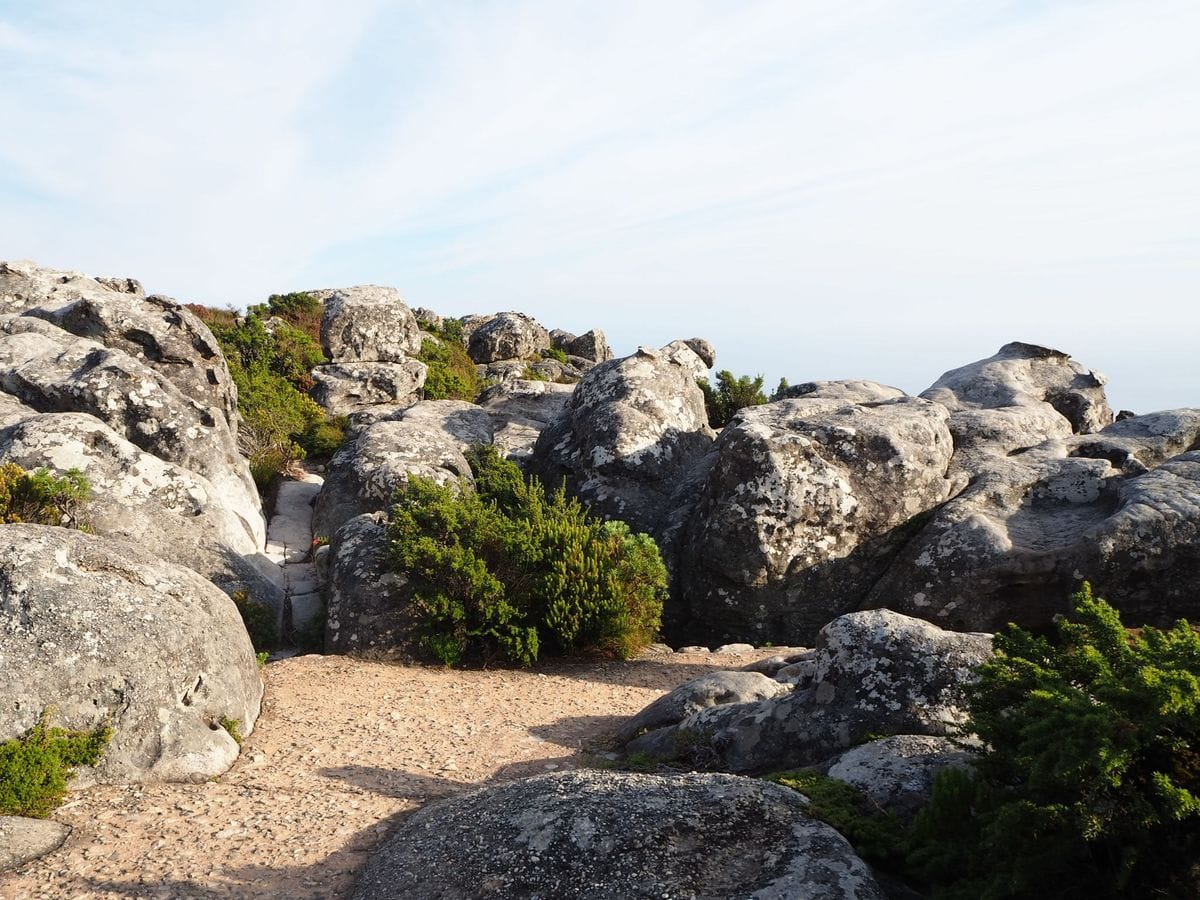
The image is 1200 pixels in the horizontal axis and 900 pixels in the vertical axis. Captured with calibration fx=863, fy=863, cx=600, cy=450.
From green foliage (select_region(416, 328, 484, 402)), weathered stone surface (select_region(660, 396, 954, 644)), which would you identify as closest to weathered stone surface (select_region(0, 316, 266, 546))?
weathered stone surface (select_region(660, 396, 954, 644))

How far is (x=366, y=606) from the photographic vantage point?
1089 cm

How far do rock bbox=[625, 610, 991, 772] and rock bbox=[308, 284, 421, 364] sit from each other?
2029 cm

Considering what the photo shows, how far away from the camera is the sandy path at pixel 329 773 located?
5.50 metres

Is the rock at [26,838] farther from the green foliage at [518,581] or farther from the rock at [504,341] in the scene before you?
the rock at [504,341]

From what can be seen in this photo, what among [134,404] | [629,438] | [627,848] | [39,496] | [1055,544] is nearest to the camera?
[627,848]

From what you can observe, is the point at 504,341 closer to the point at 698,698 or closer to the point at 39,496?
the point at 39,496

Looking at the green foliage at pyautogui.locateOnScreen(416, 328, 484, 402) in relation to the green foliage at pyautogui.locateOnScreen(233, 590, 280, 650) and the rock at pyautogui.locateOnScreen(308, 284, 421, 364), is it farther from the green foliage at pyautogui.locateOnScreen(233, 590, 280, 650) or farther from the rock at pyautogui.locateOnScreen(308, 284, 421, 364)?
the green foliage at pyautogui.locateOnScreen(233, 590, 280, 650)

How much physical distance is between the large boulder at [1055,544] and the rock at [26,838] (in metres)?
9.68

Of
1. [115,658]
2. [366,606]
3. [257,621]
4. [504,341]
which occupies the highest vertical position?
[504,341]

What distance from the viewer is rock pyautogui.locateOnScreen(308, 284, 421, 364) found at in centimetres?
2602

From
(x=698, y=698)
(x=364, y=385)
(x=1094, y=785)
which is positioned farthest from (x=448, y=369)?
(x=1094, y=785)

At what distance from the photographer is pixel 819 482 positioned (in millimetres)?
12445

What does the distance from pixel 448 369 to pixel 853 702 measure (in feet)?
68.7

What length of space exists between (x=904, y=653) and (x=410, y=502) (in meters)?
7.05
